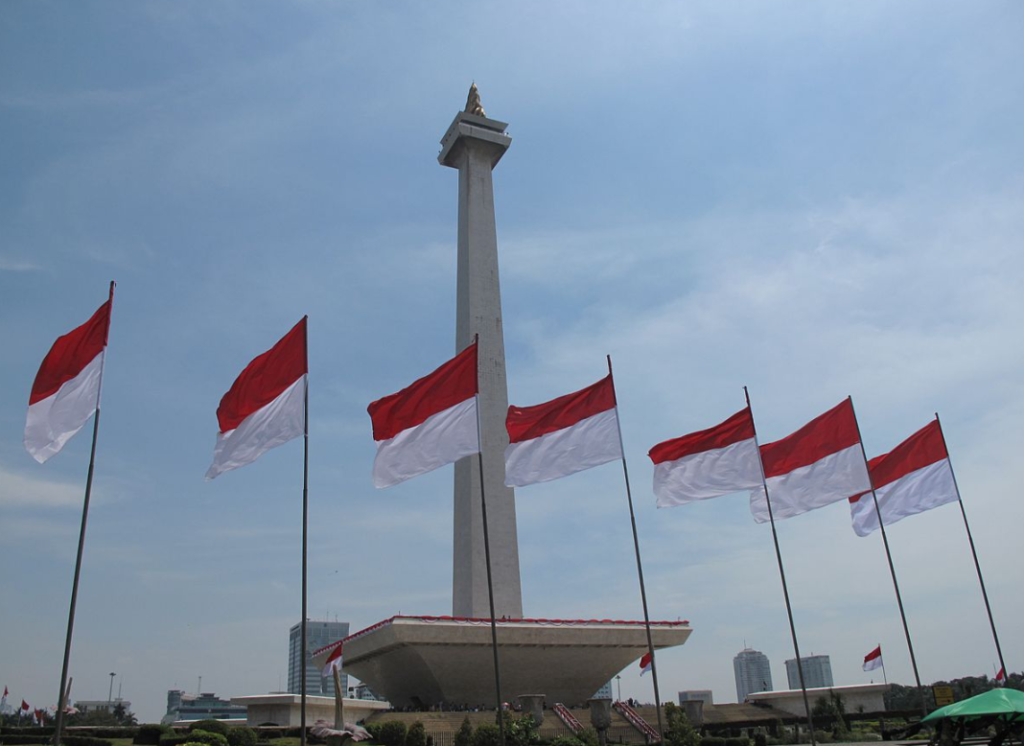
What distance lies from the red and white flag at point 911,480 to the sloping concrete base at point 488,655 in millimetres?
16673

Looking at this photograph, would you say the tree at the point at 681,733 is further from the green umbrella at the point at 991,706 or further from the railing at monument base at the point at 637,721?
the green umbrella at the point at 991,706

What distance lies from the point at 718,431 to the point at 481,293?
25325 millimetres

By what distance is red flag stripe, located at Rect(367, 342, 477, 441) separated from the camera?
57.1ft

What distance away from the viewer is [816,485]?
21141mm

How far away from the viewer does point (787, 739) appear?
1261 inches

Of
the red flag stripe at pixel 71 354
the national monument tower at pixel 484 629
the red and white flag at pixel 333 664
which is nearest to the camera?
the red flag stripe at pixel 71 354

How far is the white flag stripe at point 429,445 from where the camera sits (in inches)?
673

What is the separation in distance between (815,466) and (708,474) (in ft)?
10.7

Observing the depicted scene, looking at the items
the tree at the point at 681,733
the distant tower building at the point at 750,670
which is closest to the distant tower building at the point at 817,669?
the distant tower building at the point at 750,670

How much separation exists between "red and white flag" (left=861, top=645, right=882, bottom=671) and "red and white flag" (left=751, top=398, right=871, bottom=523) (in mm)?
27827

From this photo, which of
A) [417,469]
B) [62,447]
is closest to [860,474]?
[417,469]

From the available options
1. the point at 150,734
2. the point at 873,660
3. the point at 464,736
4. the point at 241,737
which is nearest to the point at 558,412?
the point at 464,736

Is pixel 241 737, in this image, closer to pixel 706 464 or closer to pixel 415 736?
pixel 415 736

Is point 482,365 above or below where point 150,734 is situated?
above
